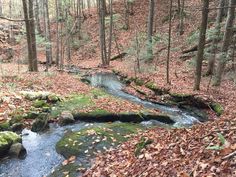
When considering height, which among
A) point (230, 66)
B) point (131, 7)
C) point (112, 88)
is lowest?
point (112, 88)

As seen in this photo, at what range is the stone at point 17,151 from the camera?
8500mm

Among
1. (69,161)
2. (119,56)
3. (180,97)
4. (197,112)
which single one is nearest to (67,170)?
(69,161)

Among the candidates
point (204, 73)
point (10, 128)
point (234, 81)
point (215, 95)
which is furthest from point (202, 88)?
point (10, 128)

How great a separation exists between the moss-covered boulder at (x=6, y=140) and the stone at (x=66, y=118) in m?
1.89

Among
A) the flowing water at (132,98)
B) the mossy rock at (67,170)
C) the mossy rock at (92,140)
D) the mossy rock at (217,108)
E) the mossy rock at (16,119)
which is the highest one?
the mossy rock at (16,119)

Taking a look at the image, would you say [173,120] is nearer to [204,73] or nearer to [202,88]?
[202,88]

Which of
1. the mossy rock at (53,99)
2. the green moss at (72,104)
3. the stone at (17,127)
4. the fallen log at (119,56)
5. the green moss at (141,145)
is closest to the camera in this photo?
the green moss at (141,145)

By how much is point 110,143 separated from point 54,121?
3026 mm

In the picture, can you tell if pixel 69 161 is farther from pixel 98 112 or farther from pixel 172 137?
pixel 98 112

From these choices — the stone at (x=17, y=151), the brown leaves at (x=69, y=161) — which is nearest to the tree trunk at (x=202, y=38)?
the brown leaves at (x=69, y=161)

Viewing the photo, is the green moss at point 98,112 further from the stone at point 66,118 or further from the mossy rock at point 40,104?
the mossy rock at point 40,104

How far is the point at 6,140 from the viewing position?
8.65m

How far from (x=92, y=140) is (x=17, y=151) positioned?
2071 mm

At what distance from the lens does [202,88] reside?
15.7 m
